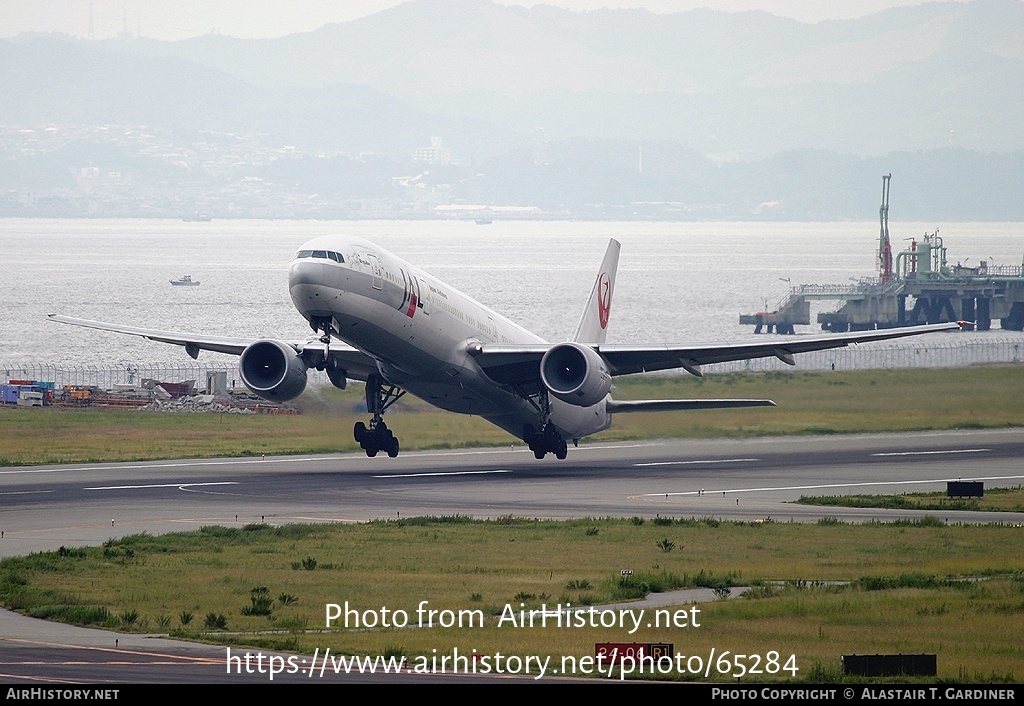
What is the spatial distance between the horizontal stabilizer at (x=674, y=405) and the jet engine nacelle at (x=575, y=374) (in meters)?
5.95

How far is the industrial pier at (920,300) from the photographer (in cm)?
16062

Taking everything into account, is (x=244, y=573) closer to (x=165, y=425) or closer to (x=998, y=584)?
(x=998, y=584)

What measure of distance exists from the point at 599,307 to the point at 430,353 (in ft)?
44.8

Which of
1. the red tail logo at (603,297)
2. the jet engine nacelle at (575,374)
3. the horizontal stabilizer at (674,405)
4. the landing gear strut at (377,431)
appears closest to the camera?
the jet engine nacelle at (575,374)

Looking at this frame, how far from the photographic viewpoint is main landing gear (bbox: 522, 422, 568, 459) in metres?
47.5

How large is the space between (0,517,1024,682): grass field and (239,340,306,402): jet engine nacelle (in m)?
11.7

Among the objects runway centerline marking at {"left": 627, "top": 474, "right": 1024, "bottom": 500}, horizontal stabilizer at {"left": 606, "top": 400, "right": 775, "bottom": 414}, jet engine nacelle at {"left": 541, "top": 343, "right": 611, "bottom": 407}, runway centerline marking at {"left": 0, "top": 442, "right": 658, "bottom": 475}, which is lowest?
runway centerline marking at {"left": 627, "top": 474, "right": 1024, "bottom": 500}

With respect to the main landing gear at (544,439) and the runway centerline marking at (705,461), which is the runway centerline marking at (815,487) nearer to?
the main landing gear at (544,439)

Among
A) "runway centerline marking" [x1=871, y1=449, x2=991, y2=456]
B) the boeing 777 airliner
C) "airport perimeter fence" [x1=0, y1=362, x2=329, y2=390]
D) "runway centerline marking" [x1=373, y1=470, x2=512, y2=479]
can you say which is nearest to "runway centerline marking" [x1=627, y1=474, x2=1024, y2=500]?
A: the boeing 777 airliner

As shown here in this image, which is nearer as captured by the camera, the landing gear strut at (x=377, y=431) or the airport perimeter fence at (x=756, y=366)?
the landing gear strut at (x=377, y=431)

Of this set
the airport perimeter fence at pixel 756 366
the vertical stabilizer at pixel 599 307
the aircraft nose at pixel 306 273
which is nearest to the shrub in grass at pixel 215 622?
the aircraft nose at pixel 306 273

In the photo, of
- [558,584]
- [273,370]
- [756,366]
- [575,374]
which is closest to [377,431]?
[273,370]

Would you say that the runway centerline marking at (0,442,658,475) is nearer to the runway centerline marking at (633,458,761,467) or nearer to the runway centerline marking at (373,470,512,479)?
the runway centerline marking at (633,458,761,467)

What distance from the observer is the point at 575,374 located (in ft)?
143
